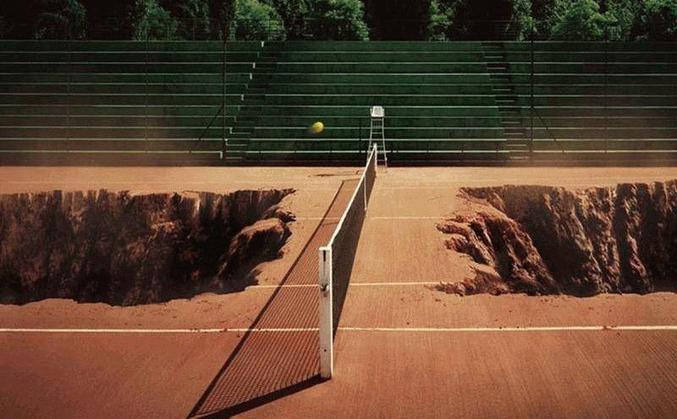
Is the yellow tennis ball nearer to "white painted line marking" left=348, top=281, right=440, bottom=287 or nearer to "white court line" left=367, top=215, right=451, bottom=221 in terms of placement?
"white court line" left=367, top=215, right=451, bottom=221

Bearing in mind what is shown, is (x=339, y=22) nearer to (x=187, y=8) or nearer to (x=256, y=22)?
(x=256, y=22)

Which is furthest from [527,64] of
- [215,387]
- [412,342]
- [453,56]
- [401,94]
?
[215,387]

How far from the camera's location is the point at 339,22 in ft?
160

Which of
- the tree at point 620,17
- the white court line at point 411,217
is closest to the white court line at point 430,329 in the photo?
the white court line at point 411,217

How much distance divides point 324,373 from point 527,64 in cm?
2603

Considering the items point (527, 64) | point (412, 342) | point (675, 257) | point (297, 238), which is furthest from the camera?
point (527, 64)

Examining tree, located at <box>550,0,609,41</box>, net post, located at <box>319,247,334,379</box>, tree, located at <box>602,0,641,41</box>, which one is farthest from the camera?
tree, located at <box>602,0,641,41</box>

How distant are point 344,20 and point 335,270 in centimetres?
4115

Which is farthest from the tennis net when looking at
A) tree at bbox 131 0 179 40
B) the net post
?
tree at bbox 131 0 179 40

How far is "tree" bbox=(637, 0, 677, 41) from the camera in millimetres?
40094

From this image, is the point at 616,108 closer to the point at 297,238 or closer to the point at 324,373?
the point at 297,238

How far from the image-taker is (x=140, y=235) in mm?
17922

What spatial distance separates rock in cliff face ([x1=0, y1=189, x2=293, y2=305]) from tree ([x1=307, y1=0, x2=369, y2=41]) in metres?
31.5

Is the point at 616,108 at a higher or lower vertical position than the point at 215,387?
higher
